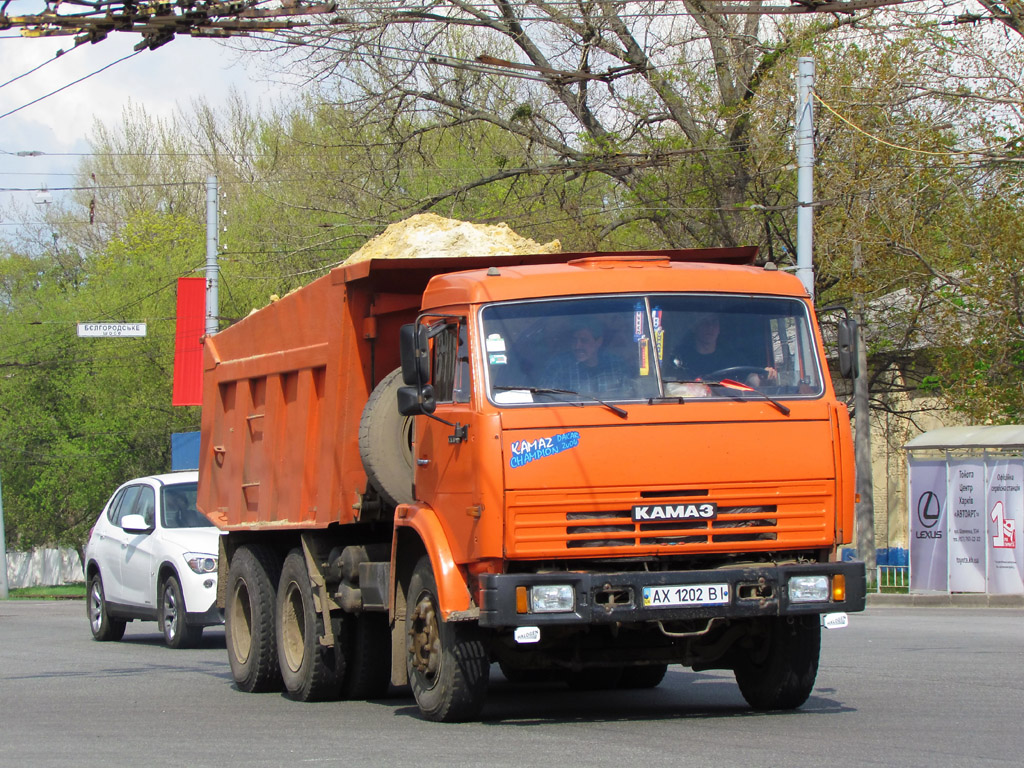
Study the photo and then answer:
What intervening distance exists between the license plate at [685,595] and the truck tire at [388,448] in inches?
78.9

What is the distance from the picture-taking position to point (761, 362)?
8.27 metres

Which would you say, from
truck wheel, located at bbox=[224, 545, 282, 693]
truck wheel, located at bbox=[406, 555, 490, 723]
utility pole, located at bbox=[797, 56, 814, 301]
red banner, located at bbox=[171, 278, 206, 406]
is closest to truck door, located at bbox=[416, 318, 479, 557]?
truck wheel, located at bbox=[406, 555, 490, 723]

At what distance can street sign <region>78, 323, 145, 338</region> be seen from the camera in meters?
25.2

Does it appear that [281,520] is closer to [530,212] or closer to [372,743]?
[372,743]

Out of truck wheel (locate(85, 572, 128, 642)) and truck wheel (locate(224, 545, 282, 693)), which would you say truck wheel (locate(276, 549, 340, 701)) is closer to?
truck wheel (locate(224, 545, 282, 693))

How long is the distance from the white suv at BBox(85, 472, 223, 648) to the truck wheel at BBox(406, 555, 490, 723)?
7.01 m

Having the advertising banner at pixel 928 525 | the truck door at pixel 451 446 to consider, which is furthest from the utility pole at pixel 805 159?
the truck door at pixel 451 446

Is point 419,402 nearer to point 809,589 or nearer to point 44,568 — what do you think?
point 809,589

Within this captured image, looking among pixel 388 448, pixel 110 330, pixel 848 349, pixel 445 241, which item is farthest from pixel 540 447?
pixel 110 330

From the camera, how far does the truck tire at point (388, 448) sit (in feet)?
30.1

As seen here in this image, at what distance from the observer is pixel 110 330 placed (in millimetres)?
25297

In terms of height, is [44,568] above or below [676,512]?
below

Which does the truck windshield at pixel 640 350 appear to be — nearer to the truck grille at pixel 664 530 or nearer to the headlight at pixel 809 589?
the truck grille at pixel 664 530

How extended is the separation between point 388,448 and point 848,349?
2.89 metres
